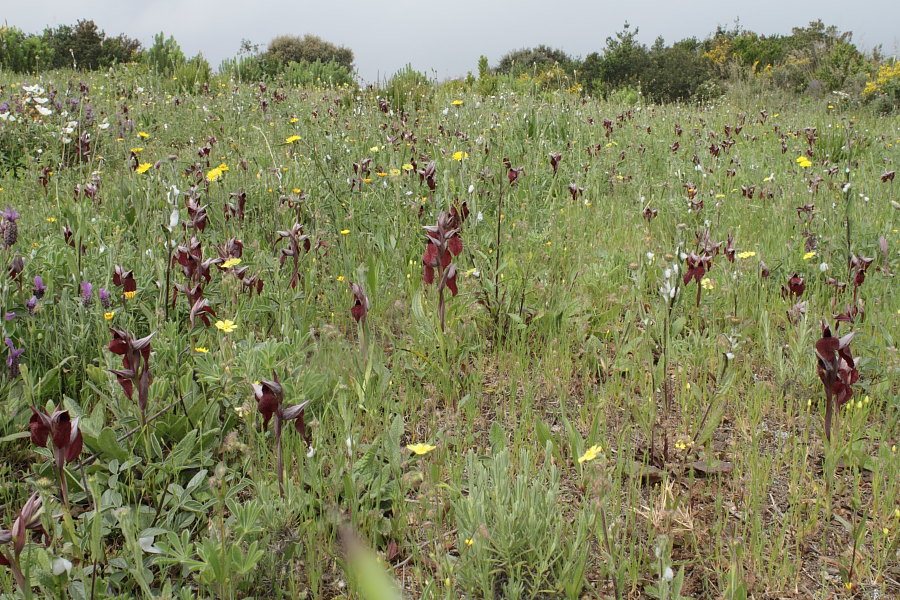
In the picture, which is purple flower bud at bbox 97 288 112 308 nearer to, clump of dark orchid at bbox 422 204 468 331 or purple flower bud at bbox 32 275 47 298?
purple flower bud at bbox 32 275 47 298

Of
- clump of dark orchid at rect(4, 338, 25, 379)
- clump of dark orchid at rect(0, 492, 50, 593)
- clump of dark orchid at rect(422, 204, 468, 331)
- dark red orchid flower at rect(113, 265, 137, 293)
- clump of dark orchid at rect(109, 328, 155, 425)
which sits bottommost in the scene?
clump of dark orchid at rect(0, 492, 50, 593)

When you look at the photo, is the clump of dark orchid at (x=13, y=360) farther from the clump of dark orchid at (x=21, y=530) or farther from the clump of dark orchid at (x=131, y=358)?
the clump of dark orchid at (x=21, y=530)

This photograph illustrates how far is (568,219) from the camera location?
4.37 m

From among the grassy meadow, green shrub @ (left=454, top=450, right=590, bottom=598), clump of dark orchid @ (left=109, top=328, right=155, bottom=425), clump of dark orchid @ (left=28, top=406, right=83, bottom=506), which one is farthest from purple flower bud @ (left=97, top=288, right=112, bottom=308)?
green shrub @ (left=454, top=450, right=590, bottom=598)

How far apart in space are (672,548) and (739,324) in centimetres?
136

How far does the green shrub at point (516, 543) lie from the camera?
1677mm

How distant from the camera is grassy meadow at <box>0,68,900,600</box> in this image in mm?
1737

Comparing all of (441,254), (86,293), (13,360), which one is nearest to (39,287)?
(86,293)

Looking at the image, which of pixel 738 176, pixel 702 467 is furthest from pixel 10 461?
pixel 738 176

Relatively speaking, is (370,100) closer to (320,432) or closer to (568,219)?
(568,219)

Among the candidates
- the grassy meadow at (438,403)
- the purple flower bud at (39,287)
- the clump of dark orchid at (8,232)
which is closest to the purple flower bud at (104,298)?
the grassy meadow at (438,403)

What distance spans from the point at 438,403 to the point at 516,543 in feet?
3.32

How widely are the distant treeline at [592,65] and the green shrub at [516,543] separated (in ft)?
21.8

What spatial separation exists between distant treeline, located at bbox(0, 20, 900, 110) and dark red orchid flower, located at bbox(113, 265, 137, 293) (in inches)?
209
